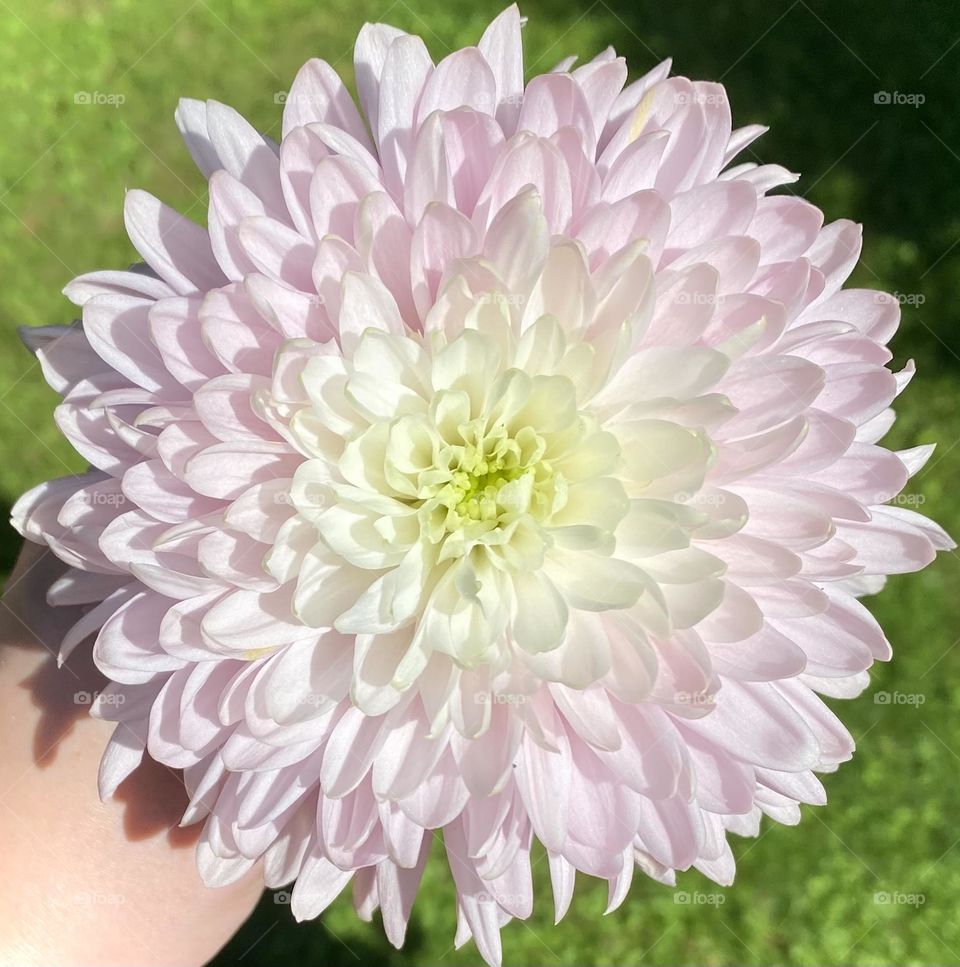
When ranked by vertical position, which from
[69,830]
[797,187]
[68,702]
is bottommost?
[69,830]

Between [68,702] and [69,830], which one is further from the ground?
[68,702]

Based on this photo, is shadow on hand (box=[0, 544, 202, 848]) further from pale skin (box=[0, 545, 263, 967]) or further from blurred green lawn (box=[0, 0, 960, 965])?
blurred green lawn (box=[0, 0, 960, 965])

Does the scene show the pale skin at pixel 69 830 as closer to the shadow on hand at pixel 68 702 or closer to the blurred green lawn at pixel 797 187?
the shadow on hand at pixel 68 702

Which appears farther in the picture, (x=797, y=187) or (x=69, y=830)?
(x=797, y=187)

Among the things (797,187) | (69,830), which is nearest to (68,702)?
(69,830)

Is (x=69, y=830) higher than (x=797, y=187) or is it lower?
lower

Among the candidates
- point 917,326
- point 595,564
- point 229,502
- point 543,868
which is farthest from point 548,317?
point 917,326

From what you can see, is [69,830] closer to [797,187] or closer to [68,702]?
[68,702]
